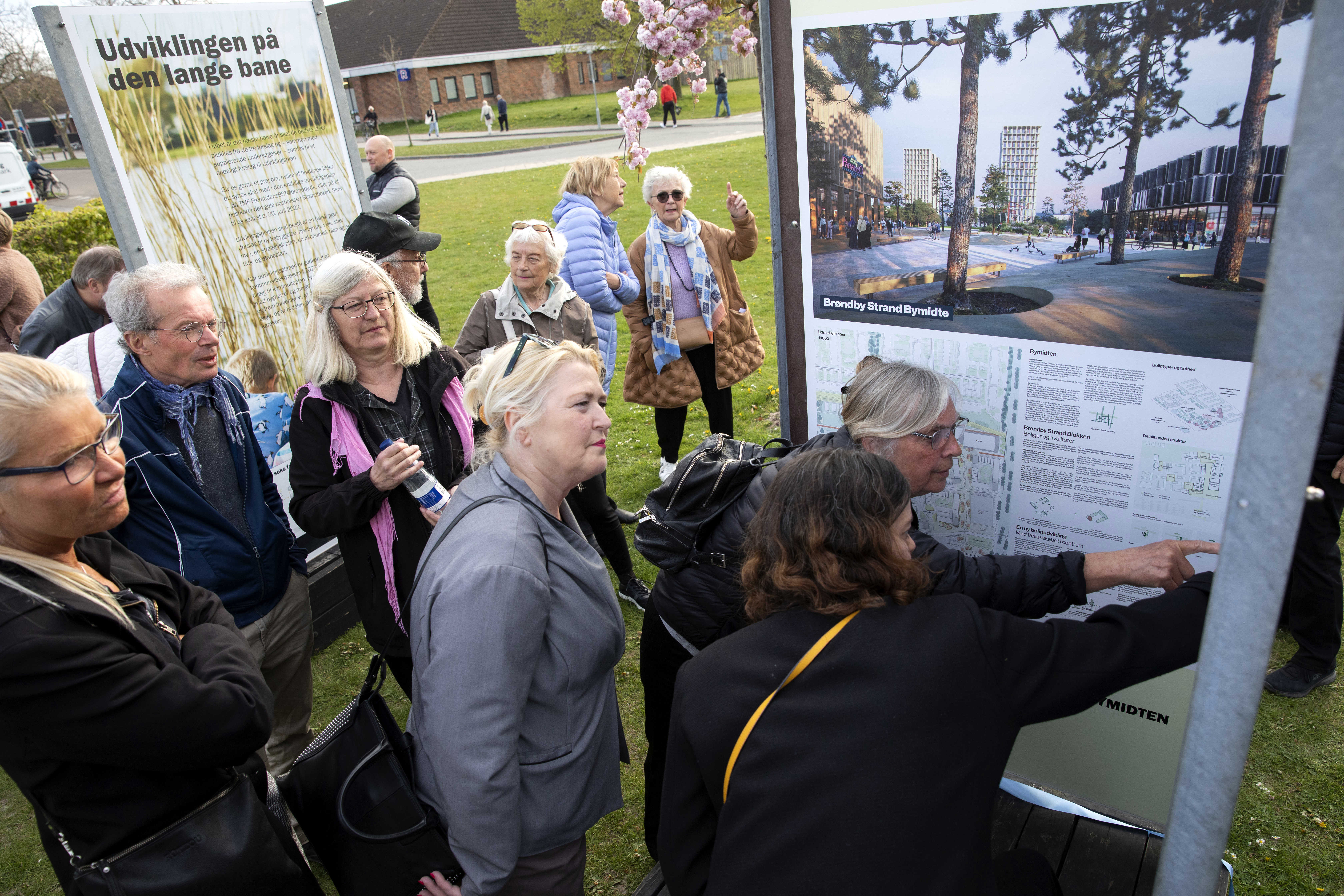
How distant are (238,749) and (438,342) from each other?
1734 millimetres

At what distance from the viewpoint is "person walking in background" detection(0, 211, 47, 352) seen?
5.01 meters

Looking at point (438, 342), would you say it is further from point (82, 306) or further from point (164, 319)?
point (82, 306)

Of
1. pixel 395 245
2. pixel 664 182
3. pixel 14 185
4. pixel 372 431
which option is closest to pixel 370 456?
pixel 372 431

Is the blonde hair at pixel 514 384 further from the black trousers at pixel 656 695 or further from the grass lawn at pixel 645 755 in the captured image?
the grass lawn at pixel 645 755

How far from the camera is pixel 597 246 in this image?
16.0 ft

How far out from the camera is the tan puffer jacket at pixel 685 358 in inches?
207

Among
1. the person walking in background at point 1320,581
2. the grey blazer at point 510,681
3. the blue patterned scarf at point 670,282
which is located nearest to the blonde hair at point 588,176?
the blue patterned scarf at point 670,282

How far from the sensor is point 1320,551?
324 centimetres

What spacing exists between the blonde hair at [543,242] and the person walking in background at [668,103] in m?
24.7

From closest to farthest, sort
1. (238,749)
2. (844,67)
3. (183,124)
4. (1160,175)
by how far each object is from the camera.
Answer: (238,749), (1160,175), (844,67), (183,124)

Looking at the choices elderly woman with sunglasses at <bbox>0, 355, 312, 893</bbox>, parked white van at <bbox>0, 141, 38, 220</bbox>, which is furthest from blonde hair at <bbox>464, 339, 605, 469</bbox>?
parked white van at <bbox>0, 141, 38, 220</bbox>

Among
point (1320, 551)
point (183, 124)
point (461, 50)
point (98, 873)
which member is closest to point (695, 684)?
point (98, 873)

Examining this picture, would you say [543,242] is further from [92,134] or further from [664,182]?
[92,134]

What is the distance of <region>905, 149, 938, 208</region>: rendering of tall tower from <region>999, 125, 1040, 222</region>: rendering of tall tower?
20cm
